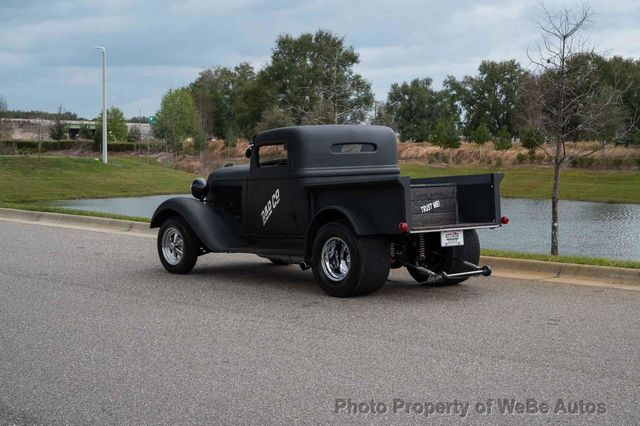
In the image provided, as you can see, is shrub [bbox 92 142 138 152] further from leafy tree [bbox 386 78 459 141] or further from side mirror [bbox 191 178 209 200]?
side mirror [bbox 191 178 209 200]

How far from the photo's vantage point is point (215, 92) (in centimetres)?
10312

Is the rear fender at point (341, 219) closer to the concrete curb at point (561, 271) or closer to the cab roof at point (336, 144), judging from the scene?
the cab roof at point (336, 144)

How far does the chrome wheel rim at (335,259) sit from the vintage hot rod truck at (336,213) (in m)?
0.01

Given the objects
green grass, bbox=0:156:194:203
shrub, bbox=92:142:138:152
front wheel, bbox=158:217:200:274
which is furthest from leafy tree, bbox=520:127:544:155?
shrub, bbox=92:142:138:152

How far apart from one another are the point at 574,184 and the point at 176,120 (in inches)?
1867

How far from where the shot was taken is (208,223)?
37.2ft

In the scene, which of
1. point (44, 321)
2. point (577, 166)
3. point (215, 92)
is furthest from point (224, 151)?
point (44, 321)

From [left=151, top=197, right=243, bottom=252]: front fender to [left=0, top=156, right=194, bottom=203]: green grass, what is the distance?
22.7 meters

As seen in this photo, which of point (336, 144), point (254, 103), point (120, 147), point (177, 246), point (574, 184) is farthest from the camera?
point (120, 147)

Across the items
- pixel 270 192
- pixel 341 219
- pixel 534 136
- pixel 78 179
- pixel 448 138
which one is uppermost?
pixel 448 138

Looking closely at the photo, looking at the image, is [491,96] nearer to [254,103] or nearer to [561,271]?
[254,103]

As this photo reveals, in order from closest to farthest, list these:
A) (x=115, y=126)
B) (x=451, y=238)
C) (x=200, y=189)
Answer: (x=451, y=238) < (x=200, y=189) < (x=115, y=126)

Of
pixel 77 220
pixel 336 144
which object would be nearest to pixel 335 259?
pixel 336 144

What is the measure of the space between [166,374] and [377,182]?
11.6ft
